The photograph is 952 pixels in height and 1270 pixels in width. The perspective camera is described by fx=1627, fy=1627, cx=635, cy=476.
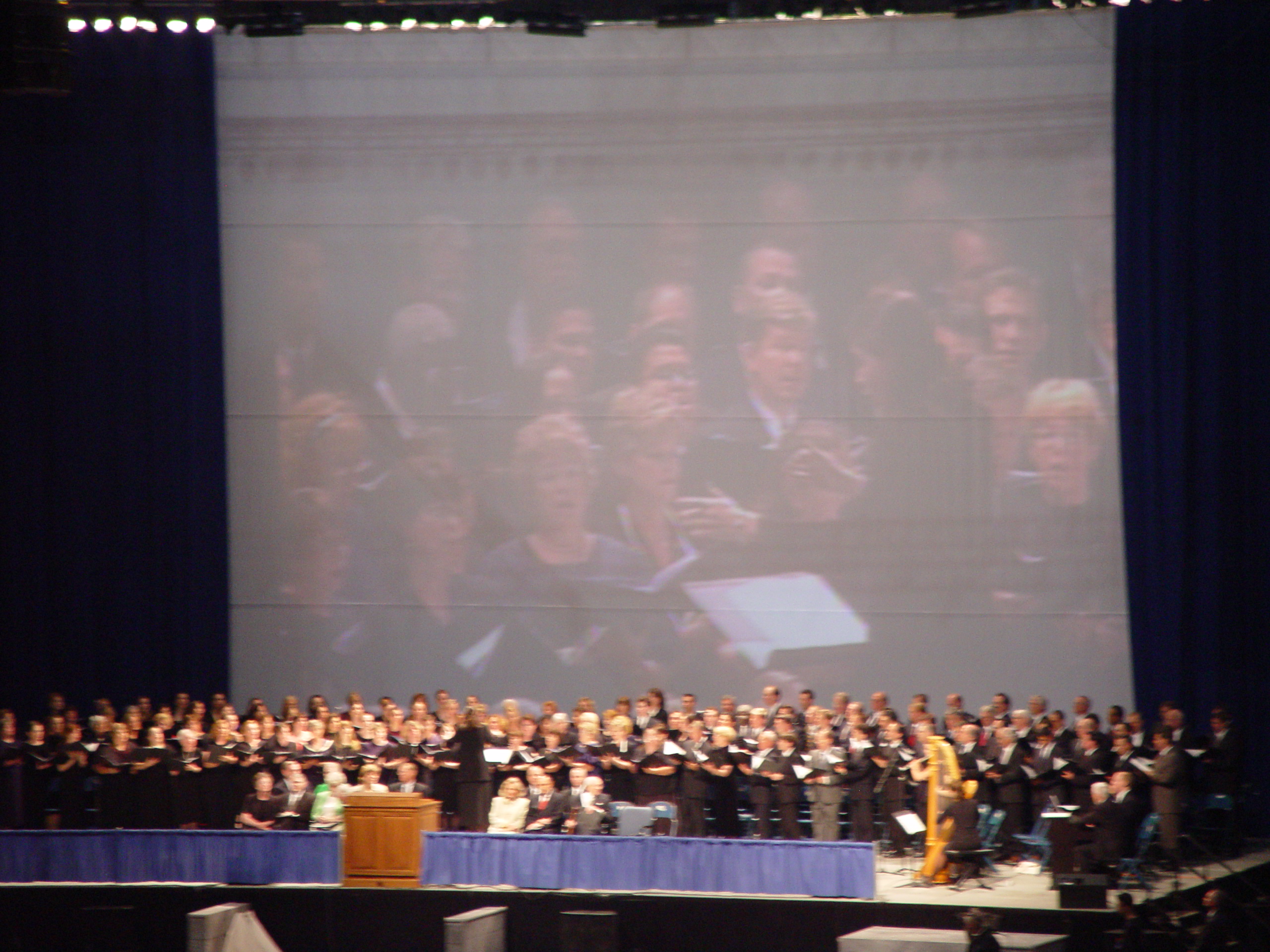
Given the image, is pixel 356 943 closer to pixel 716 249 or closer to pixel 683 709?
pixel 683 709

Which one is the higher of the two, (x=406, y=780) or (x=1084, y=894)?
(x=406, y=780)

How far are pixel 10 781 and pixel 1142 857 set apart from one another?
983cm

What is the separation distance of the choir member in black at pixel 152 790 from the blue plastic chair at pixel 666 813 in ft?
14.3

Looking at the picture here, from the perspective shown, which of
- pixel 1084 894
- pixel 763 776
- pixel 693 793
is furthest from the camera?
pixel 693 793

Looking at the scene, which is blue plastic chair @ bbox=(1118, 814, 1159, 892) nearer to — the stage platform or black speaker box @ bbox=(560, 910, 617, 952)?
the stage platform

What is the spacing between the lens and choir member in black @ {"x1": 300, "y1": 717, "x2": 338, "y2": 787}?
46.1 ft

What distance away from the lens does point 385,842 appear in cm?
1282

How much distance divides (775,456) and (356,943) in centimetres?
691

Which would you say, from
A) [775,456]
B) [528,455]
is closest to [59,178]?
[528,455]

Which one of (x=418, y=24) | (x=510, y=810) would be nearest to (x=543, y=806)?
(x=510, y=810)

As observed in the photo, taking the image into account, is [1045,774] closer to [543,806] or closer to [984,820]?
[984,820]

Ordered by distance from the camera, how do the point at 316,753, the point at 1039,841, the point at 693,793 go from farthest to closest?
the point at 316,753, the point at 693,793, the point at 1039,841

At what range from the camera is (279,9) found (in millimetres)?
15414

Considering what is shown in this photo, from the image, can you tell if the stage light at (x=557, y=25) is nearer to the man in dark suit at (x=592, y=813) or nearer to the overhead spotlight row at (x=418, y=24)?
the overhead spotlight row at (x=418, y=24)
